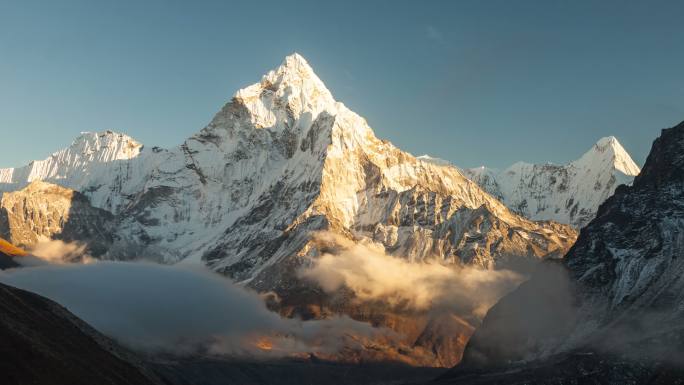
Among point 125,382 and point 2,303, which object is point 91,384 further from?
point 2,303

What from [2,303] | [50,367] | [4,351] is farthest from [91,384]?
[2,303]

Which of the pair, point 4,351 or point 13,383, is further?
point 4,351

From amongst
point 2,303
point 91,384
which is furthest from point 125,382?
point 2,303

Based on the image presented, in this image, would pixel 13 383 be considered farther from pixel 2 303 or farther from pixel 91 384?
pixel 2 303

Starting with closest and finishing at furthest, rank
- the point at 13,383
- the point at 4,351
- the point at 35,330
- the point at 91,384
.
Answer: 1. the point at 13,383
2. the point at 4,351
3. the point at 91,384
4. the point at 35,330

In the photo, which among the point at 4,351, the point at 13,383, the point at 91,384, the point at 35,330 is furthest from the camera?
the point at 35,330

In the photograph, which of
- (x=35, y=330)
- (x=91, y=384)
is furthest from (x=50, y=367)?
(x=35, y=330)

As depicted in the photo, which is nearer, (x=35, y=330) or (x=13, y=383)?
(x=13, y=383)

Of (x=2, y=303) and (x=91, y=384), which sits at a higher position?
(x=2, y=303)
